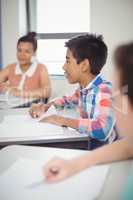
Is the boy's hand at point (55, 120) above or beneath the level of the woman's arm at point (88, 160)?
beneath

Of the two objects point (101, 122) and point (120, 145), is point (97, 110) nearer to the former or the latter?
point (101, 122)

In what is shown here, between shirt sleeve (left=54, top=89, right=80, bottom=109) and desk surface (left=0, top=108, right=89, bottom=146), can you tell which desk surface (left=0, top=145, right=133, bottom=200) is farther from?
shirt sleeve (left=54, top=89, right=80, bottom=109)

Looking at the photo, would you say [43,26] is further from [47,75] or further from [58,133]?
[58,133]

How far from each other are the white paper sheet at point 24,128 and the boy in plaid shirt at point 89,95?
0.05 m

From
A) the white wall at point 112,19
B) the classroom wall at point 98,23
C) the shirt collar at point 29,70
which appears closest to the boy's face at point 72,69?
the classroom wall at point 98,23

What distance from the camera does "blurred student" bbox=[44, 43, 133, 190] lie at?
0.64m

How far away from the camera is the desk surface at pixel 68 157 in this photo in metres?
0.81

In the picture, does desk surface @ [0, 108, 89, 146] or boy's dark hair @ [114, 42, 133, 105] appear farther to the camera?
desk surface @ [0, 108, 89, 146]

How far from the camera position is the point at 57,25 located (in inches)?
101

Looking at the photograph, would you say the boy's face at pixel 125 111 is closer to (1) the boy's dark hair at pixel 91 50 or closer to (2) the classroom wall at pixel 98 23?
(1) the boy's dark hair at pixel 91 50

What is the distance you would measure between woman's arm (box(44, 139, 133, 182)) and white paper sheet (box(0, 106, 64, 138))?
384mm

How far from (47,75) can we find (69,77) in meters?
0.77

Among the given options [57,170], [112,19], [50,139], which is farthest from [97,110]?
[112,19]

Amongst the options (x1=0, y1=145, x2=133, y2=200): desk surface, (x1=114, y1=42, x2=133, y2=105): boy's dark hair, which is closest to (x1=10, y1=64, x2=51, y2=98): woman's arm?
(x1=0, y1=145, x2=133, y2=200): desk surface
